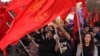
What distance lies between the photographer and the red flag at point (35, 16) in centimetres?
850

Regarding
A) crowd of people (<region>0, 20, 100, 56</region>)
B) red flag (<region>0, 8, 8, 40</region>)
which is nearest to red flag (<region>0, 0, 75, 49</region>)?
crowd of people (<region>0, 20, 100, 56</region>)

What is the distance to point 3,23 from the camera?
11.4 metres

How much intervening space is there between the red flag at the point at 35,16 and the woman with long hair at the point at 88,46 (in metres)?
1.50

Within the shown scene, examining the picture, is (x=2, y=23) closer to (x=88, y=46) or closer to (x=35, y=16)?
(x=88, y=46)

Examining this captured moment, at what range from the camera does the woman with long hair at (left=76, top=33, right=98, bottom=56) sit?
10.1 m

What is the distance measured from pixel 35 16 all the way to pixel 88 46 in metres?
1.92

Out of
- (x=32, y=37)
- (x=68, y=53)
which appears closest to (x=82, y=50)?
(x=68, y=53)

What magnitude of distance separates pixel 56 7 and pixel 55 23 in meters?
1.80

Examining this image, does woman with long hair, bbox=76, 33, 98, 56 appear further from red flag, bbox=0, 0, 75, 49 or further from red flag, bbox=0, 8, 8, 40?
red flag, bbox=0, 8, 8, 40

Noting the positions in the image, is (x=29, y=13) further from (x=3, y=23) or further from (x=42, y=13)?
(x=3, y=23)

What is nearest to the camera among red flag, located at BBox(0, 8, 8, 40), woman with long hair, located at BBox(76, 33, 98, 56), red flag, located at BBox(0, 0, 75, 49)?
red flag, located at BBox(0, 0, 75, 49)

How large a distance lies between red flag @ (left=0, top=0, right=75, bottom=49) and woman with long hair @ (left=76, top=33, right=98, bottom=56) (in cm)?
150

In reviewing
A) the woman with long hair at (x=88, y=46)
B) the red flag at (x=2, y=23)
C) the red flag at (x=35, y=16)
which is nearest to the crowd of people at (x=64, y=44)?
the woman with long hair at (x=88, y=46)

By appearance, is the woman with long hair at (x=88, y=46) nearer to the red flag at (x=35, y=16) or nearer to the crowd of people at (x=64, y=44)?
the crowd of people at (x=64, y=44)
